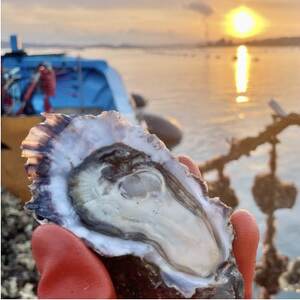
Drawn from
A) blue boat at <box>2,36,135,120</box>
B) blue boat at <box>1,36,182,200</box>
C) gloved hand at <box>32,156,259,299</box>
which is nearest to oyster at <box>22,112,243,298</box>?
gloved hand at <box>32,156,259,299</box>

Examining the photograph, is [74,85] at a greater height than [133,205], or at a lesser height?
lesser

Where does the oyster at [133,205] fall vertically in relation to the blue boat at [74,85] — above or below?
above

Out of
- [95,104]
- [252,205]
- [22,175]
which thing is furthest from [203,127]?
[22,175]

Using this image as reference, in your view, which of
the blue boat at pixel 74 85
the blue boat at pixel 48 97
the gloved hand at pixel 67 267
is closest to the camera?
the gloved hand at pixel 67 267

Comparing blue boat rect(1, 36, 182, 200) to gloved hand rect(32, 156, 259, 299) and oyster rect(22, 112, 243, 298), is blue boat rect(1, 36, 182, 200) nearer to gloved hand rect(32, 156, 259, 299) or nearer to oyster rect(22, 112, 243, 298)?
oyster rect(22, 112, 243, 298)

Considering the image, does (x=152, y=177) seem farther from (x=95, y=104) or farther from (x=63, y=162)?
(x=95, y=104)

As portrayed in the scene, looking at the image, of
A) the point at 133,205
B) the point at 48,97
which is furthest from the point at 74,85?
the point at 133,205

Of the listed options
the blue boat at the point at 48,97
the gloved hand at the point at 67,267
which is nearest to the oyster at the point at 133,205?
the gloved hand at the point at 67,267

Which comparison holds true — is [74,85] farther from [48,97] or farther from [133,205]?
[133,205]

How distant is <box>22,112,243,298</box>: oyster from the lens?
132cm

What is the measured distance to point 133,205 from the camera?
1.38 m

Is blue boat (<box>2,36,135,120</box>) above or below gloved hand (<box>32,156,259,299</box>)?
below

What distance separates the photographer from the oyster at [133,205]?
4.34 feet

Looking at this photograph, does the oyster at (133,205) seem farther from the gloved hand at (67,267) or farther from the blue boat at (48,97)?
the blue boat at (48,97)
